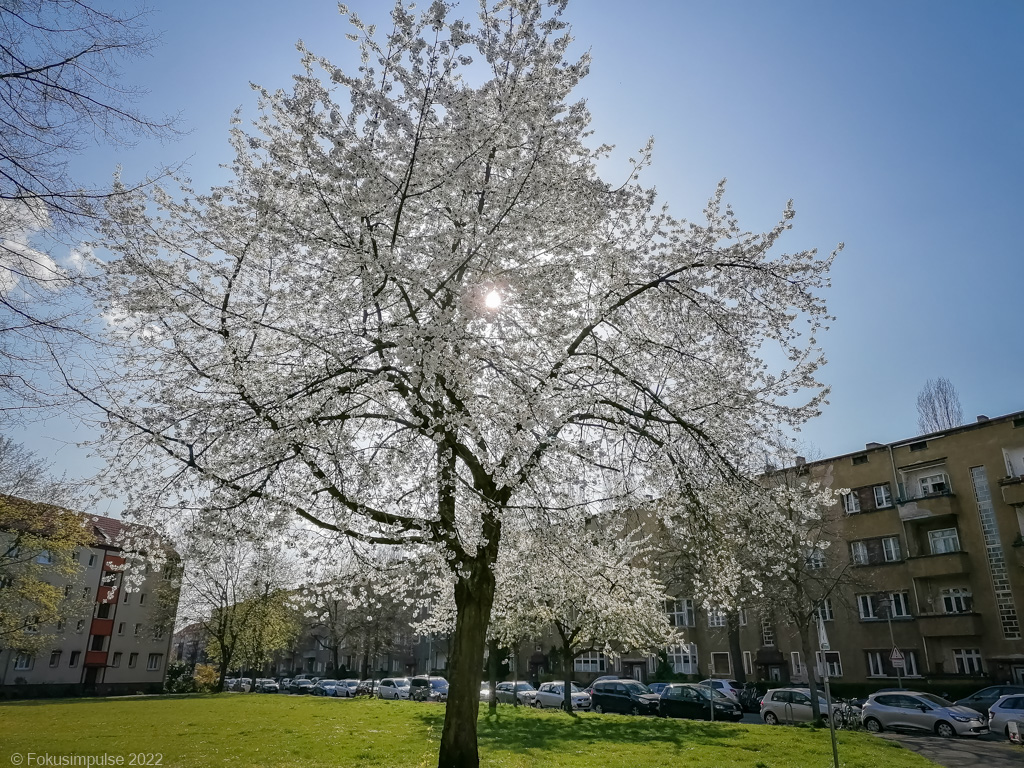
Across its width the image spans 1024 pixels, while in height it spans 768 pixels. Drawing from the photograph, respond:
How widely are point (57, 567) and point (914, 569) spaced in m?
48.1

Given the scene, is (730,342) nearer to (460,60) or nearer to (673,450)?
(673,450)

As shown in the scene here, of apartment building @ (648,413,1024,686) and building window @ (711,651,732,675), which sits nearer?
apartment building @ (648,413,1024,686)

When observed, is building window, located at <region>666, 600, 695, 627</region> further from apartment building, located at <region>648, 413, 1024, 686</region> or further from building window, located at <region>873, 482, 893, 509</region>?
building window, located at <region>873, 482, 893, 509</region>

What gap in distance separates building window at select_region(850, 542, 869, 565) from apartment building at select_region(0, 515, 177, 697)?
146ft

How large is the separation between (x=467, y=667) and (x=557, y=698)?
2561 cm

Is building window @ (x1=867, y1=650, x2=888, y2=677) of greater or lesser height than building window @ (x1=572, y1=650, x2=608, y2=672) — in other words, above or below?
above

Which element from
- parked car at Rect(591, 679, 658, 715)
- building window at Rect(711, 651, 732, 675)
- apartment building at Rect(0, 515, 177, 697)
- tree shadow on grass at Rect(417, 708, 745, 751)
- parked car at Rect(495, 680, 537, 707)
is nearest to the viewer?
tree shadow on grass at Rect(417, 708, 745, 751)

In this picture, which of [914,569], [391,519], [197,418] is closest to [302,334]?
[197,418]

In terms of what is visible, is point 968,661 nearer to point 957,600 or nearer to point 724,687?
point 957,600

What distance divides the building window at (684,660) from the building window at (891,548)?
15.2 metres

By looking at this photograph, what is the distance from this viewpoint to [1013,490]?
30.1 m

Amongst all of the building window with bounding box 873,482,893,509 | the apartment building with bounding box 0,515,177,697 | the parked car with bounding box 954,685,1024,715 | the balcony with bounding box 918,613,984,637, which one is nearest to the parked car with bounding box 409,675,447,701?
the apartment building with bounding box 0,515,177,697

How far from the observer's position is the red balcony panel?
48.9 m

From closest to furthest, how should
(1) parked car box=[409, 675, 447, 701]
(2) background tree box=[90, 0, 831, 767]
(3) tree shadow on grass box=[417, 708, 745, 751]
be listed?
A: (2) background tree box=[90, 0, 831, 767] < (3) tree shadow on grass box=[417, 708, 745, 751] < (1) parked car box=[409, 675, 447, 701]
